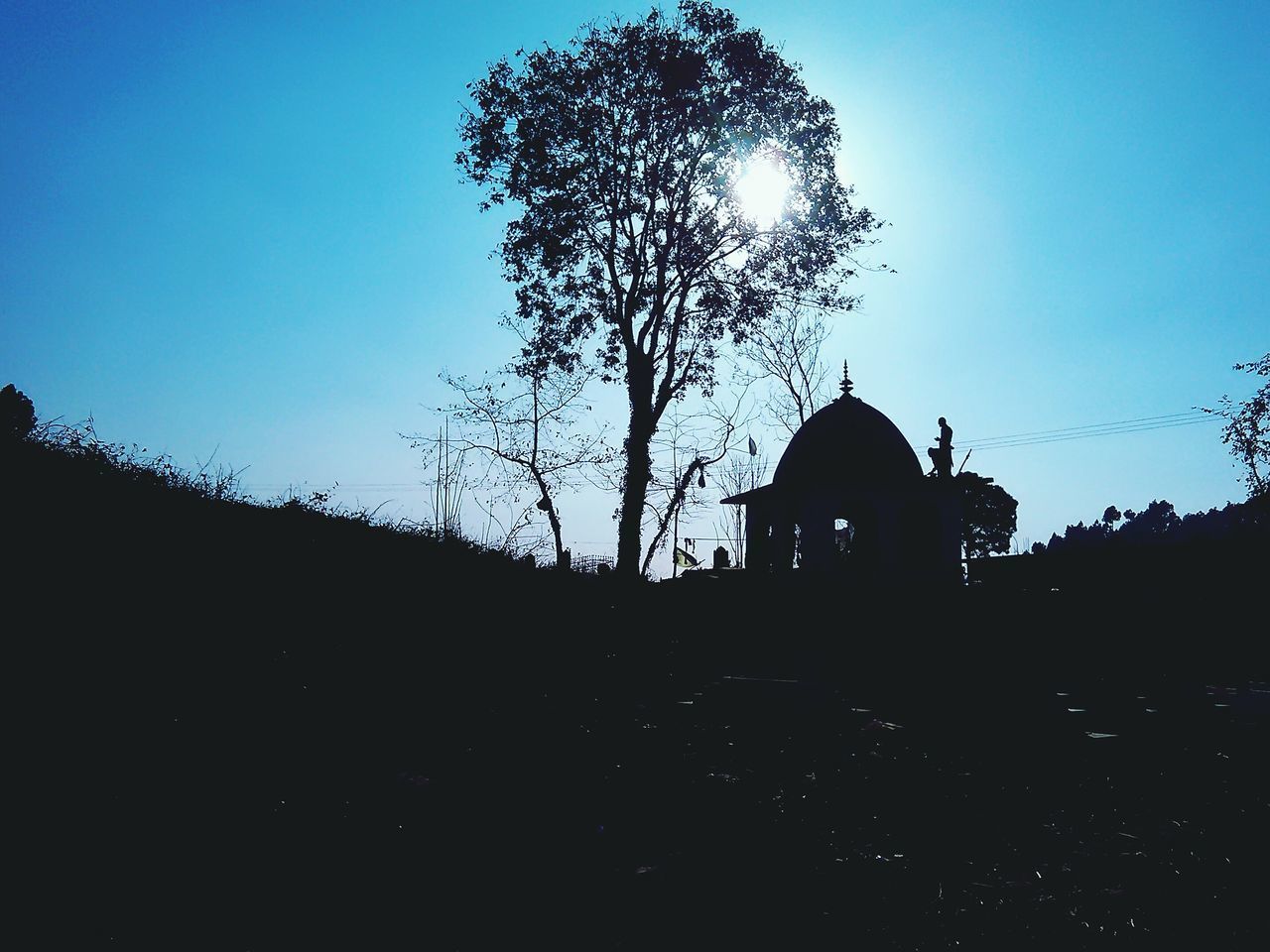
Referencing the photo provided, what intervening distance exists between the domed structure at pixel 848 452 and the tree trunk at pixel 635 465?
3976 mm

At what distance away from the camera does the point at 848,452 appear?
21.3 meters

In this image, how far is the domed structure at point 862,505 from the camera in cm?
2059

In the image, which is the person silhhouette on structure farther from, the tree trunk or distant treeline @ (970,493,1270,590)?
the tree trunk

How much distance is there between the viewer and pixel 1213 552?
17.1m

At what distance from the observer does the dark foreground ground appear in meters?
3.05

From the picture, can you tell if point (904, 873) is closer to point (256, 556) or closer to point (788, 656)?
point (256, 556)

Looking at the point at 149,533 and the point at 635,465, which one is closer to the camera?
the point at 149,533

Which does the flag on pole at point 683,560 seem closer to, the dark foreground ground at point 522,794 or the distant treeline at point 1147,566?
the distant treeline at point 1147,566

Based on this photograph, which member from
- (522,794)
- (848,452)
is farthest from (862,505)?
(522,794)

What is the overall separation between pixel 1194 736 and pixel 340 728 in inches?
272

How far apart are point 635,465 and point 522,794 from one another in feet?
55.2

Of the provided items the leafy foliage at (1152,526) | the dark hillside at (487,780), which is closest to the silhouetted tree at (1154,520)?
the leafy foliage at (1152,526)

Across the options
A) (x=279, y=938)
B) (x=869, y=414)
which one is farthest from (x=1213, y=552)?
(x=279, y=938)

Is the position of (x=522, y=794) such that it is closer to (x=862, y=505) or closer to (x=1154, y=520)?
(x=862, y=505)
